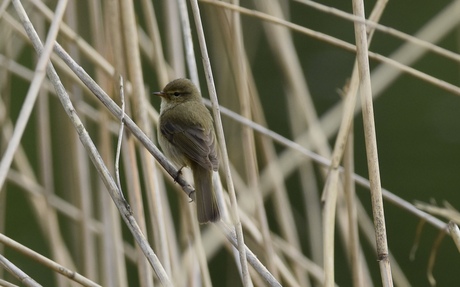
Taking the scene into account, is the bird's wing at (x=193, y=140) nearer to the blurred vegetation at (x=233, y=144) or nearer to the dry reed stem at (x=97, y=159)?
the blurred vegetation at (x=233, y=144)

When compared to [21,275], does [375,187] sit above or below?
above

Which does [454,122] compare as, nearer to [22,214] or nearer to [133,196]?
[22,214]

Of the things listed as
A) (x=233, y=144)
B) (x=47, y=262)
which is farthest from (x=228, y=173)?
(x=233, y=144)

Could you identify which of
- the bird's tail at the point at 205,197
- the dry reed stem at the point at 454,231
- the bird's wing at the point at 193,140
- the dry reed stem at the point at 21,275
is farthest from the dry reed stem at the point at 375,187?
the dry reed stem at the point at 21,275

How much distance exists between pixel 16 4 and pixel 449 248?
454 cm

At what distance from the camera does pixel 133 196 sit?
2.53 m

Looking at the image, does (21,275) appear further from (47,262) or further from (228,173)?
(228,173)

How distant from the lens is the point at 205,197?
2.55m

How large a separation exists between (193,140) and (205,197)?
0.40 metres

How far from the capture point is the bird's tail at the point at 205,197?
248 centimetres

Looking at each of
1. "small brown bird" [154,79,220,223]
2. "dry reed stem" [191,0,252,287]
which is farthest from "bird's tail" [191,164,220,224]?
"dry reed stem" [191,0,252,287]

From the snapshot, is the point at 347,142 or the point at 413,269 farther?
the point at 413,269

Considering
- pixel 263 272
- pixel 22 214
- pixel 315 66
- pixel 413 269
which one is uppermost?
pixel 315 66

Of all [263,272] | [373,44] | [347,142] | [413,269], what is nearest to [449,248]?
[413,269]
